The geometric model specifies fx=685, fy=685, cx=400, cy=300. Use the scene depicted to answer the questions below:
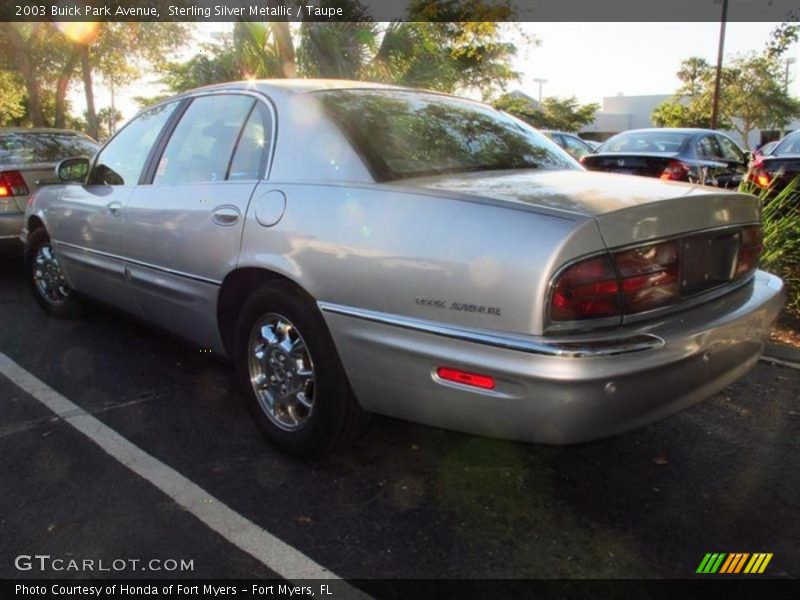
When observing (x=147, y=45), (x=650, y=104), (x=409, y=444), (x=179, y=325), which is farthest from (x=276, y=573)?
(x=650, y=104)

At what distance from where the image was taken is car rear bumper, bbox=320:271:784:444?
7.29ft

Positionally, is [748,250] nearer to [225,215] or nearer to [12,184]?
[225,215]

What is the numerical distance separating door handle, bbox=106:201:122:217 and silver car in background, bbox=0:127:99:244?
2484mm

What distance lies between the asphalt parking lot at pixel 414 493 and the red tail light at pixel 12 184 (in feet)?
10.3

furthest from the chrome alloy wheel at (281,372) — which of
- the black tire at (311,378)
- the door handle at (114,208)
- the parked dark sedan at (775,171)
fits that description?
the parked dark sedan at (775,171)

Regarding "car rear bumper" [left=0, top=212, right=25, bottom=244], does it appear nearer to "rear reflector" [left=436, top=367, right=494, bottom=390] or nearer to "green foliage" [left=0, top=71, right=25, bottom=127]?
"rear reflector" [left=436, top=367, right=494, bottom=390]

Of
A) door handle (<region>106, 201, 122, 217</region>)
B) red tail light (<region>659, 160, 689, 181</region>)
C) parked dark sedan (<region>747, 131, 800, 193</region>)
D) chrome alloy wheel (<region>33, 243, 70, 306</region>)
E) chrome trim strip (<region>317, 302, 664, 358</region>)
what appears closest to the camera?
chrome trim strip (<region>317, 302, 664, 358</region>)

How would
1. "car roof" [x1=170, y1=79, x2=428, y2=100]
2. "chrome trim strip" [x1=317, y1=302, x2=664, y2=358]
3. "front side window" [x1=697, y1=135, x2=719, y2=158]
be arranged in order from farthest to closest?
"front side window" [x1=697, y1=135, x2=719, y2=158] < "car roof" [x1=170, y1=79, x2=428, y2=100] < "chrome trim strip" [x1=317, y1=302, x2=664, y2=358]

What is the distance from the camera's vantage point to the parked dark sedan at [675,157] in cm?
809

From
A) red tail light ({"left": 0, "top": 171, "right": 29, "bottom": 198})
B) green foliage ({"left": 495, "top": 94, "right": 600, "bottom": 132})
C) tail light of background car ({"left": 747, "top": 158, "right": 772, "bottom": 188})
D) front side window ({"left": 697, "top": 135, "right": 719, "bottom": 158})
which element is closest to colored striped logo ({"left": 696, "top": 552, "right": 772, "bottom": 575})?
tail light of background car ({"left": 747, "top": 158, "right": 772, "bottom": 188})

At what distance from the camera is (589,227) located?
2250 mm

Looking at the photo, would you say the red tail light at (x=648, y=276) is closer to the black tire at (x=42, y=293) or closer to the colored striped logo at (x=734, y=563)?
the colored striped logo at (x=734, y=563)

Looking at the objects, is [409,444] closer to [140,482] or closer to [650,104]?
[140,482]

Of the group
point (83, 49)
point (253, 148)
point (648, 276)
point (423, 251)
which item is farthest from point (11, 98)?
point (648, 276)
